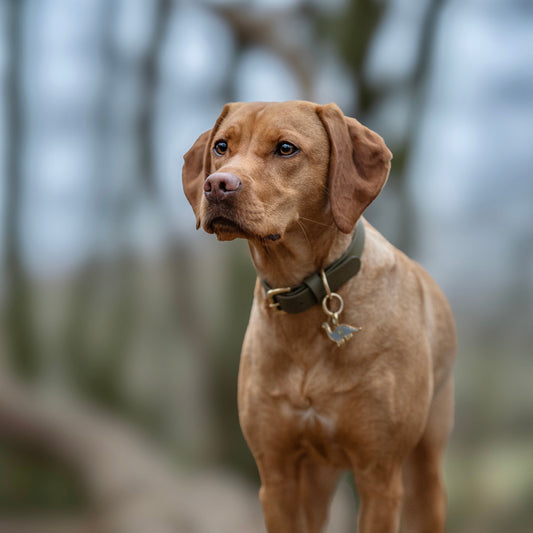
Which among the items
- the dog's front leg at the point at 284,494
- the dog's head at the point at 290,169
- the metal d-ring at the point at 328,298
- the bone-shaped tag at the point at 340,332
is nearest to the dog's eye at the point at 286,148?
the dog's head at the point at 290,169

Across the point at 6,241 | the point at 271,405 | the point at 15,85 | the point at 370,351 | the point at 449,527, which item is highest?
the point at 15,85

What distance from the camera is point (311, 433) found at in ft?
6.22

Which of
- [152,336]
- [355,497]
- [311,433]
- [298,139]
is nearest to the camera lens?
[298,139]

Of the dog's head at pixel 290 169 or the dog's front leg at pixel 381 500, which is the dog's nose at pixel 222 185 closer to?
the dog's head at pixel 290 169

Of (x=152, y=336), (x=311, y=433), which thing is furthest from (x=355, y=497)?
(x=311, y=433)

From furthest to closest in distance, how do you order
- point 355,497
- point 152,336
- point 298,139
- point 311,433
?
point 152,336, point 355,497, point 311,433, point 298,139

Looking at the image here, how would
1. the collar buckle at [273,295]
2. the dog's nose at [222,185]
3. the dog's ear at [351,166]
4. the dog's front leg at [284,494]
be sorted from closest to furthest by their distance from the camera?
the dog's nose at [222,185], the dog's ear at [351,166], the collar buckle at [273,295], the dog's front leg at [284,494]

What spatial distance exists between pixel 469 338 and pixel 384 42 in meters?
1.66

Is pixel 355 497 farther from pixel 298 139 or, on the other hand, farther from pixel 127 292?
pixel 298 139

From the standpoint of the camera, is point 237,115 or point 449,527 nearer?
point 237,115

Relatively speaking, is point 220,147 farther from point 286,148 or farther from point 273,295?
point 273,295

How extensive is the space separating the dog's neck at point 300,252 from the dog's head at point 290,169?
1.4 inches

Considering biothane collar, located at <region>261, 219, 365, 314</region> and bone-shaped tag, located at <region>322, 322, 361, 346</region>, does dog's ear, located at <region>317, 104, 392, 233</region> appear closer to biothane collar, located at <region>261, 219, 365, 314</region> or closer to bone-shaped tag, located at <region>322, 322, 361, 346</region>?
biothane collar, located at <region>261, 219, 365, 314</region>

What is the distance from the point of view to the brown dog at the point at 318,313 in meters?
1.75
